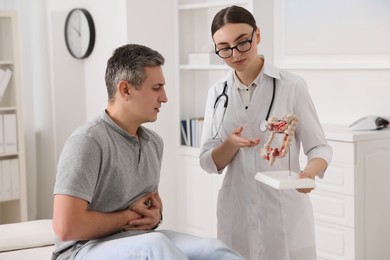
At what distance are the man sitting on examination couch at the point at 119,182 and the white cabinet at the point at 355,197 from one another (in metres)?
1.43

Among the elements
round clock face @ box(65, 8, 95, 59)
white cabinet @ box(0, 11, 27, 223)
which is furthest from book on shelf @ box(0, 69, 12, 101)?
round clock face @ box(65, 8, 95, 59)

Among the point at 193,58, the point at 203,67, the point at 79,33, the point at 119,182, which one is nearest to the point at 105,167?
the point at 119,182

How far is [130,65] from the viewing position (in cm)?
196

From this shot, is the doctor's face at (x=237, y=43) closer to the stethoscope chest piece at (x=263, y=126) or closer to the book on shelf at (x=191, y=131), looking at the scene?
the stethoscope chest piece at (x=263, y=126)

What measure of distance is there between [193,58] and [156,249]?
283 cm

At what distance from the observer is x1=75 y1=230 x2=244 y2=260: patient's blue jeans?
1689mm

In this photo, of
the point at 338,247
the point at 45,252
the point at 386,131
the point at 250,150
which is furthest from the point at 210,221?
the point at 250,150

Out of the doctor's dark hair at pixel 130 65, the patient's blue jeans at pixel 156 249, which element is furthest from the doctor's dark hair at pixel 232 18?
the patient's blue jeans at pixel 156 249

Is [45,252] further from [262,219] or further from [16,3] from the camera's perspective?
[16,3]

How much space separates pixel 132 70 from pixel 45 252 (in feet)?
3.34

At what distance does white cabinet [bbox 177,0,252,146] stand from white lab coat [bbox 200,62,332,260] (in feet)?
6.99

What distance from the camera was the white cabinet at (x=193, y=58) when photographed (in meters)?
4.45

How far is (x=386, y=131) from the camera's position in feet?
10.9

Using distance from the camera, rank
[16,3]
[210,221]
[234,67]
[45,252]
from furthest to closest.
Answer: [16,3], [210,221], [45,252], [234,67]
